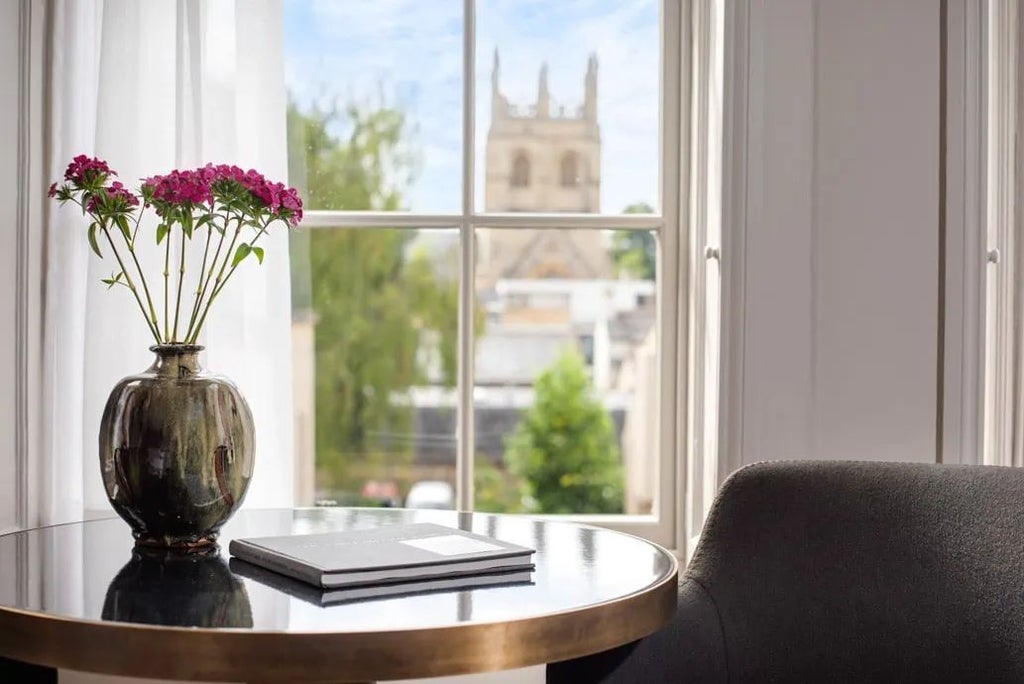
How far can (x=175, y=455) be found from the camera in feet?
4.67

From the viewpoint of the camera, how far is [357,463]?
2.60m

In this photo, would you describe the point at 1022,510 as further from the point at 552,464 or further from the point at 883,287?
the point at 552,464

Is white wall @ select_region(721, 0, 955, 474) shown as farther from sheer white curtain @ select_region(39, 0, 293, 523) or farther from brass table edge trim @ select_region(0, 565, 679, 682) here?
brass table edge trim @ select_region(0, 565, 679, 682)

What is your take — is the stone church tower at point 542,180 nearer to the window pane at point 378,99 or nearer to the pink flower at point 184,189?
the window pane at point 378,99

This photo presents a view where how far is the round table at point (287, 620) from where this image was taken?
1.06m

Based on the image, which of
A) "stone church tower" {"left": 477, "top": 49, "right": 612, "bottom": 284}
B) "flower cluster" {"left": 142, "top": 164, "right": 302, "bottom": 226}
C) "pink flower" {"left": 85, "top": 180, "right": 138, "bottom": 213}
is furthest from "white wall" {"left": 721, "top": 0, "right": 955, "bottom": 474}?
"pink flower" {"left": 85, "top": 180, "right": 138, "bottom": 213}

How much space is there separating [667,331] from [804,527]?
3.38 feet

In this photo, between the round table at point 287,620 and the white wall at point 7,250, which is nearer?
the round table at point 287,620

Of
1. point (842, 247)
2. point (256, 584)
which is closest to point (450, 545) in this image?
point (256, 584)

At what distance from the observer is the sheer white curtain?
229 centimetres

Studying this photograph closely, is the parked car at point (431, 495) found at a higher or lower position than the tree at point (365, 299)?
lower

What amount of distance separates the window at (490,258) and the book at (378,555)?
1105 millimetres

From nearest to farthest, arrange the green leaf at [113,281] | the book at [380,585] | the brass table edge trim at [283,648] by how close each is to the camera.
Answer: the brass table edge trim at [283,648], the book at [380,585], the green leaf at [113,281]

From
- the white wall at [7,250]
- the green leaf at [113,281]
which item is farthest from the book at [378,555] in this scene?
the white wall at [7,250]
